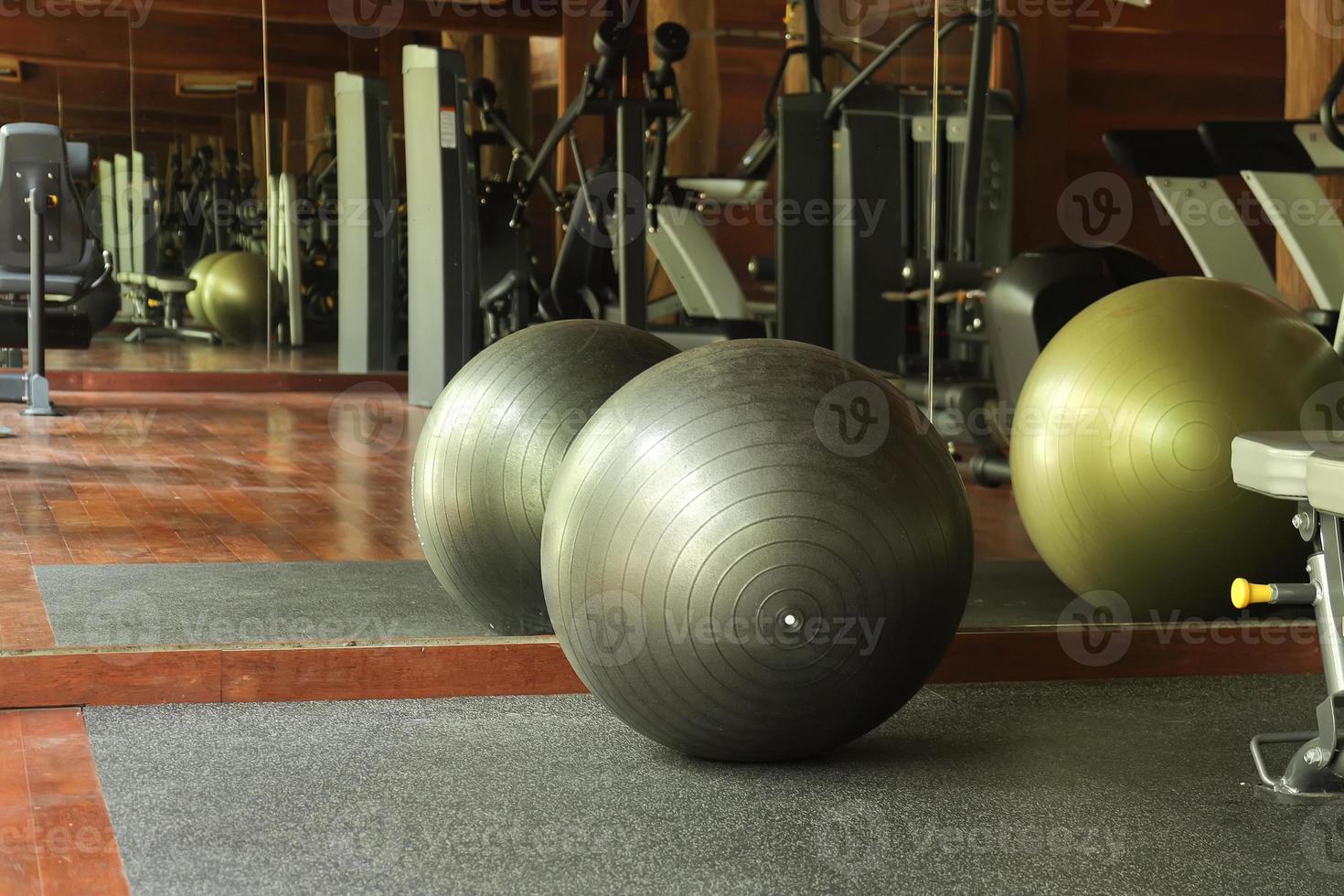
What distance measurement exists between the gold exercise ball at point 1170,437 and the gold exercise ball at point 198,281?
424 centimetres

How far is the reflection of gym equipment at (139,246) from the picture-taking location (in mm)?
5820

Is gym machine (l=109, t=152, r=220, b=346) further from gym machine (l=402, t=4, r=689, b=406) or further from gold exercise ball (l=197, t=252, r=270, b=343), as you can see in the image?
gym machine (l=402, t=4, r=689, b=406)

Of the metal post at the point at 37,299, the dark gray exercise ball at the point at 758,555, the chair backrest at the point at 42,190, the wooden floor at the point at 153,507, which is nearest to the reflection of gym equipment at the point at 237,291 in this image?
the wooden floor at the point at 153,507

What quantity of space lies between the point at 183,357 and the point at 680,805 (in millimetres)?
4628

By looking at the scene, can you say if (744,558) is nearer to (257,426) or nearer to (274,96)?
(257,426)

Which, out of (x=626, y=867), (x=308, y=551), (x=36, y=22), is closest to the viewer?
(x=626, y=867)

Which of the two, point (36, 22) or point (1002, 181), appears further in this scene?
point (1002, 181)

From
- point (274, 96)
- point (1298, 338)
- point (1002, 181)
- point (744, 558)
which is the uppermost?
point (274, 96)

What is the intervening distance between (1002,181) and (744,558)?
4178mm

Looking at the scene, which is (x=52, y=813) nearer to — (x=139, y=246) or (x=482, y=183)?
(x=139, y=246)

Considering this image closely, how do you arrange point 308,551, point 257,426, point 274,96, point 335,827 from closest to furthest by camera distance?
point 335,827 → point 308,551 → point 257,426 → point 274,96

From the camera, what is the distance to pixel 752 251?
682 cm

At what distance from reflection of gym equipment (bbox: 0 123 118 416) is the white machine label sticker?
1400 mm

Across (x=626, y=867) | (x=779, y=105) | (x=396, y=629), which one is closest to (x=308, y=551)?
(x=396, y=629)
